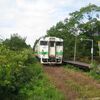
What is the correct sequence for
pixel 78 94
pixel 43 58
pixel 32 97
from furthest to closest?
1. pixel 43 58
2. pixel 78 94
3. pixel 32 97

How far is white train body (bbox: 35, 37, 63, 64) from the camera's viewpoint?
40938 millimetres

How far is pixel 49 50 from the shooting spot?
135ft

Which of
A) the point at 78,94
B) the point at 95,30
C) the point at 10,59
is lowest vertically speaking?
the point at 78,94

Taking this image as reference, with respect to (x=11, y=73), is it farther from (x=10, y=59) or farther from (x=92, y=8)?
(x=92, y=8)

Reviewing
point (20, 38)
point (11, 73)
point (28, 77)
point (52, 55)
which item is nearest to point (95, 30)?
point (20, 38)

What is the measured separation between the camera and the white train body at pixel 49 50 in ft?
134

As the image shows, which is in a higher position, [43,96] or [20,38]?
[20,38]

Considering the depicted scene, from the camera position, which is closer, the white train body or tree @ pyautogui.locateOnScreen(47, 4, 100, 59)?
Answer: the white train body

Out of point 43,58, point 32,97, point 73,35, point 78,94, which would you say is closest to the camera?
point 32,97

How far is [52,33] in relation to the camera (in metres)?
65.9

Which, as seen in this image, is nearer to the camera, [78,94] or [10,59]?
[78,94]

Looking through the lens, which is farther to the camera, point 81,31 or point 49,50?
point 81,31

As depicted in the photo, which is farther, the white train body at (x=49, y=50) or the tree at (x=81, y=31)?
the tree at (x=81, y=31)

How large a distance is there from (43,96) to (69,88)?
153 inches
